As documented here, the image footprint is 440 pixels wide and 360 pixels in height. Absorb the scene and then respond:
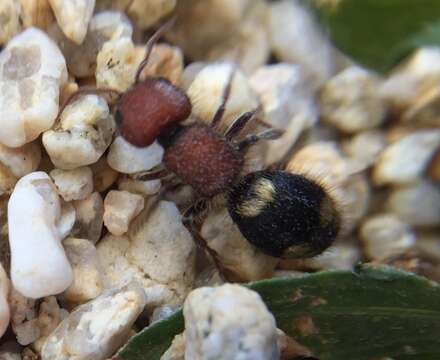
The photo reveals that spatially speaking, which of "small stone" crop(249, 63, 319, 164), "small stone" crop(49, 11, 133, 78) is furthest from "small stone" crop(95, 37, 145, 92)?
"small stone" crop(249, 63, 319, 164)

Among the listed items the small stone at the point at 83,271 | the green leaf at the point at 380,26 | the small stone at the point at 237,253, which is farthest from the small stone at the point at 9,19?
the green leaf at the point at 380,26

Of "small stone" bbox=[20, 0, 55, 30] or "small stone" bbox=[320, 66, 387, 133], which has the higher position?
"small stone" bbox=[20, 0, 55, 30]

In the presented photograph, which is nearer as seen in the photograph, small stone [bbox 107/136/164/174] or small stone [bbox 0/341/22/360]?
small stone [bbox 0/341/22/360]

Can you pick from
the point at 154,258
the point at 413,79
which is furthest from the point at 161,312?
the point at 413,79

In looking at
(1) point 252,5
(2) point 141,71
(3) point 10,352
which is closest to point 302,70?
Answer: (1) point 252,5

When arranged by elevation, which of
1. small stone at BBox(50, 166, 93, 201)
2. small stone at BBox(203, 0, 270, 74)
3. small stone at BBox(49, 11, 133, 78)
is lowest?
small stone at BBox(50, 166, 93, 201)

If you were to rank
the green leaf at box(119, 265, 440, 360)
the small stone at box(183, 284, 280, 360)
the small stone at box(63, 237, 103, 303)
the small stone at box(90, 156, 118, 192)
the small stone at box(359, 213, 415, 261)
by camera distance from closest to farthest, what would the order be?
Answer: the small stone at box(183, 284, 280, 360)
the green leaf at box(119, 265, 440, 360)
the small stone at box(63, 237, 103, 303)
the small stone at box(90, 156, 118, 192)
the small stone at box(359, 213, 415, 261)

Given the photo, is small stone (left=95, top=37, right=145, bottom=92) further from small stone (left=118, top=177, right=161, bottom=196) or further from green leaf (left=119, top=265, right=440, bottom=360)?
green leaf (left=119, top=265, right=440, bottom=360)
